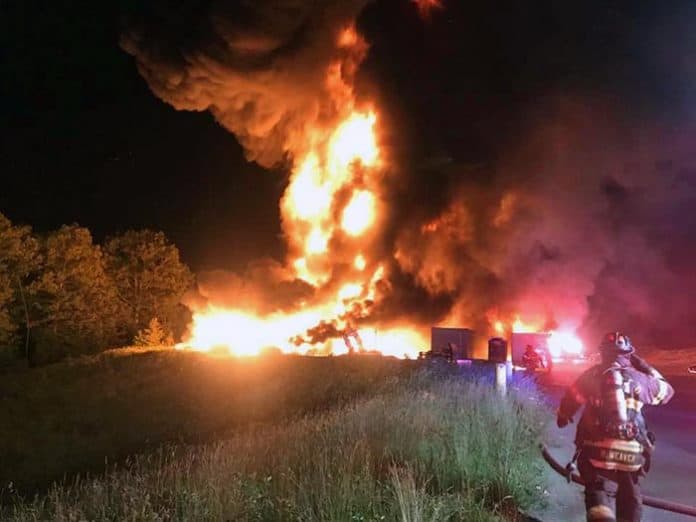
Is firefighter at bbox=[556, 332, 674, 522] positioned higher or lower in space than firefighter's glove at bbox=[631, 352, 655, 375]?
lower

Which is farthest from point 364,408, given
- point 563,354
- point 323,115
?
point 323,115

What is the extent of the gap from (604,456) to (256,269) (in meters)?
33.2

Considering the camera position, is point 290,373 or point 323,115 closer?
point 290,373

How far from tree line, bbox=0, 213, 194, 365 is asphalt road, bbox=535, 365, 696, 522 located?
27420mm

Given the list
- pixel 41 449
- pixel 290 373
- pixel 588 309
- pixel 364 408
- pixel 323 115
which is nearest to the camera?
pixel 364 408

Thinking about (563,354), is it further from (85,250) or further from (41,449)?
(85,250)

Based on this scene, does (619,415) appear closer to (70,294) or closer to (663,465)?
(663,465)

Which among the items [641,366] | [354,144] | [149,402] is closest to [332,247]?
[354,144]

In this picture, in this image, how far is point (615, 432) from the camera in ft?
16.8

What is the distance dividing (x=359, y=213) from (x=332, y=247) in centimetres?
230

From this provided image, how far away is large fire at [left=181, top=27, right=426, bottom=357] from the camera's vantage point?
34.3 meters

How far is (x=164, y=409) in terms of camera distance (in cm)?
1950

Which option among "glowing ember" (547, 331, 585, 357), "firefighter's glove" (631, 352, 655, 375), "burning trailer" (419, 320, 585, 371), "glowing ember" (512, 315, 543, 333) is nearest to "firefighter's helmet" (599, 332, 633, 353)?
"firefighter's glove" (631, 352, 655, 375)

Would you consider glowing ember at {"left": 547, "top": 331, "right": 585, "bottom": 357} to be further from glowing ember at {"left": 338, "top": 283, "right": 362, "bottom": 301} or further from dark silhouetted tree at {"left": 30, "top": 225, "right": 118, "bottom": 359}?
dark silhouetted tree at {"left": 30, "top": 225, "right": 118, "bottom": 359}
